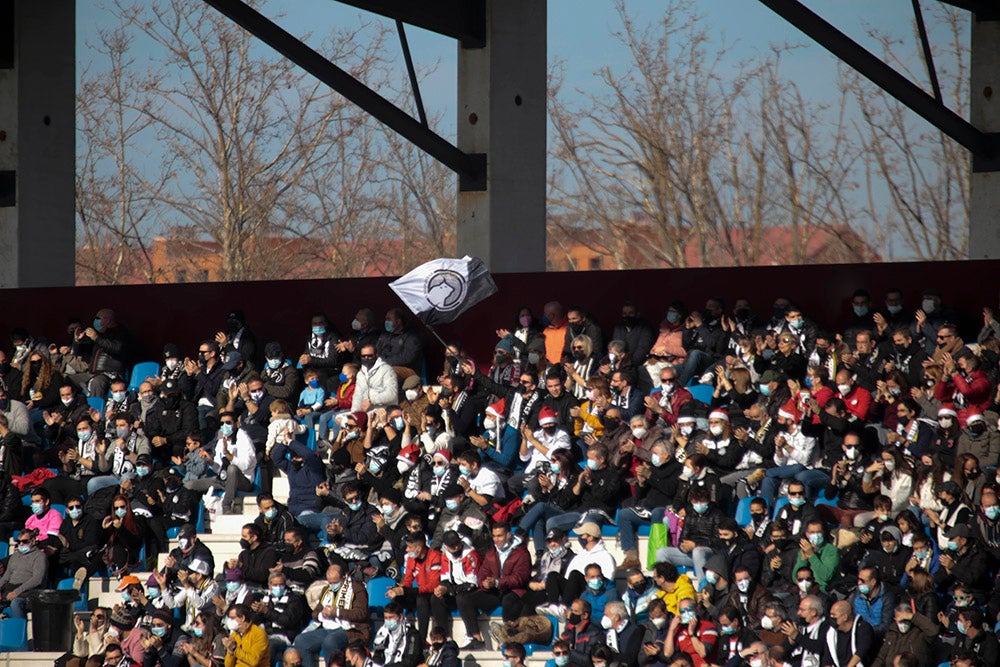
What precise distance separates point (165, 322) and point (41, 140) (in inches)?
138

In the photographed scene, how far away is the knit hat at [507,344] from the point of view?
17.9 m

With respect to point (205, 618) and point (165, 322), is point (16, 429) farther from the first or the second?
point (205, 618)

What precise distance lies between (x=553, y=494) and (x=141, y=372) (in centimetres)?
778

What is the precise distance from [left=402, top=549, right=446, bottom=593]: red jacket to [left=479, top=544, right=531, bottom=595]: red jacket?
48 centimetres

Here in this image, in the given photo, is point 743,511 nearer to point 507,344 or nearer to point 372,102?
point 507,344

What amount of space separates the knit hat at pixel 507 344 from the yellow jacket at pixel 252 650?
17.1 feet

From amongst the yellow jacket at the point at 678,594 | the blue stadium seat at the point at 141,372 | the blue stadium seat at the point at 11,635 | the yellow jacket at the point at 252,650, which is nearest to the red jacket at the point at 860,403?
the yellow jacket at the point at 678,594

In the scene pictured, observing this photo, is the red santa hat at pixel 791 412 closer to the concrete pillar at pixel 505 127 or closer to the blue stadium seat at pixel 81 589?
the concrete pillar at pixel 505 127

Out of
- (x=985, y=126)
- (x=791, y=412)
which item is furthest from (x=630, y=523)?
(x=985, y=126)

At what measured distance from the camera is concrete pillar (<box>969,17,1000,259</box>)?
1927cm

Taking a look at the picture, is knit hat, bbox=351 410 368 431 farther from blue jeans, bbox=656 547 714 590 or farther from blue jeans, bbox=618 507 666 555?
blue jeans, bbox=656 547 714 590

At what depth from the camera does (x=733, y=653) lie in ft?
41.9

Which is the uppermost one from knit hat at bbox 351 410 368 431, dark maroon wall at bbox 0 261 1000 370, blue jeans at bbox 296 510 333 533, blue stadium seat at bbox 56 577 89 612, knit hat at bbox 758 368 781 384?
dark maroon wall at bbox 0 261 1000 370

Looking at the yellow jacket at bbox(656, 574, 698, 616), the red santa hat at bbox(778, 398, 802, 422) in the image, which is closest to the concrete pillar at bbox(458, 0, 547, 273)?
the red santa hat at bbox(778, 398, 802, 422)
